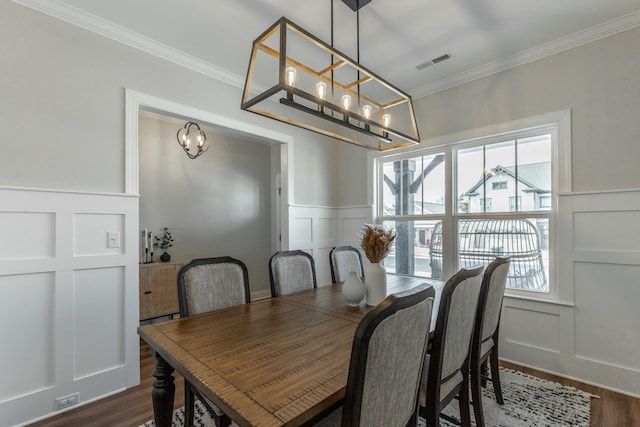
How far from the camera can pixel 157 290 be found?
139 inches

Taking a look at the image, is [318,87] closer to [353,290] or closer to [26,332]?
[353,290]

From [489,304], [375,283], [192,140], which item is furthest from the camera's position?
[192,140]

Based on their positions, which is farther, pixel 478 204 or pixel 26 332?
pixel 478 204

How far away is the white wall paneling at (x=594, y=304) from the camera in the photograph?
224 centimetres

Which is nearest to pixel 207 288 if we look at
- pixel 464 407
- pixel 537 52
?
pixel 464 407

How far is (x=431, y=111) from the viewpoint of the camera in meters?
3.35

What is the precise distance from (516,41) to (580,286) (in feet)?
6.75

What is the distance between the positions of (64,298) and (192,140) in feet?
9.21

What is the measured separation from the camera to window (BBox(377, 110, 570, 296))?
272 centimetres

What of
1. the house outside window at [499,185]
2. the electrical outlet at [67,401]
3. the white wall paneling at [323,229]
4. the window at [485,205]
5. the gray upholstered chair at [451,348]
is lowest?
the electrical outlet at [67,401]

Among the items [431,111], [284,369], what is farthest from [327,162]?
[284,369]

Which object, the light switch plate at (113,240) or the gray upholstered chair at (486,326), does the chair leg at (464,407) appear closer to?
the gray upholstered chair at (486,326)

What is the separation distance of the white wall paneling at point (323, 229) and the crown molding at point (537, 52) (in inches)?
61.0

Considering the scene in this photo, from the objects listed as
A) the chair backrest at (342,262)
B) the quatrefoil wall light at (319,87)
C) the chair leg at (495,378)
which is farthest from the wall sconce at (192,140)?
the chair leg at (495,378)
